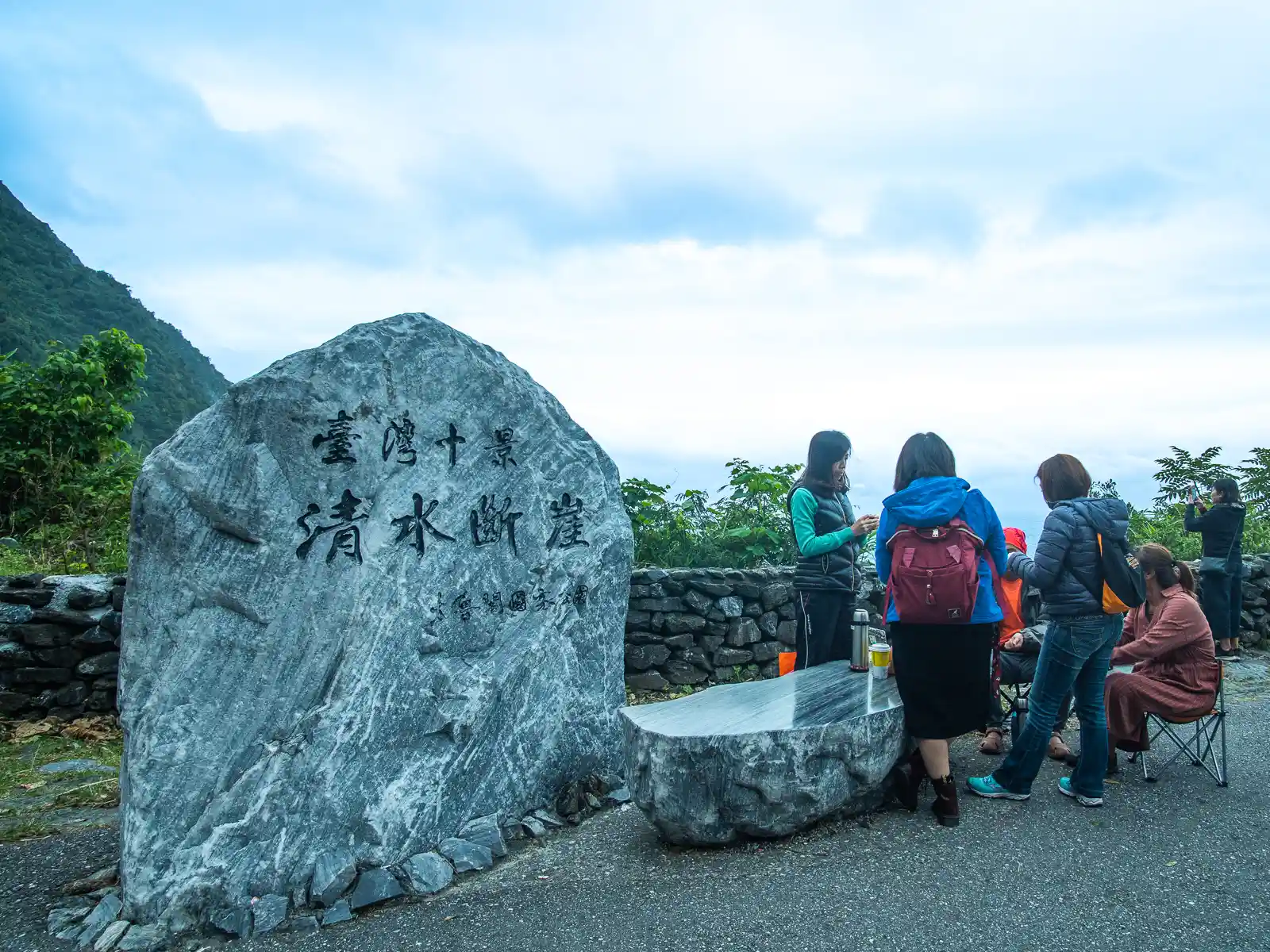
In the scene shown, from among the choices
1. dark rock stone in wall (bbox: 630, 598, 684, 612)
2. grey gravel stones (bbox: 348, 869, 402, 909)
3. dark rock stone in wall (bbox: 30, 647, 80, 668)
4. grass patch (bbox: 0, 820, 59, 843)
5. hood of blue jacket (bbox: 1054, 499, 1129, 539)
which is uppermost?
hood of blue jacket (bbox: 1054, 499, 1129, 539)

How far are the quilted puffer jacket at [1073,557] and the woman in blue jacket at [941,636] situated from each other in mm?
198

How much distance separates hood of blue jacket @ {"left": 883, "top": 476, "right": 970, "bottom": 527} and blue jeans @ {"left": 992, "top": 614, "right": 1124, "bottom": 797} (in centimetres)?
81

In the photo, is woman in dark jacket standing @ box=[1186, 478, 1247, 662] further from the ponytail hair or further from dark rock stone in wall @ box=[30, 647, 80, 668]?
dark rock stone in wall @ box=[30, 647, 80, 668]

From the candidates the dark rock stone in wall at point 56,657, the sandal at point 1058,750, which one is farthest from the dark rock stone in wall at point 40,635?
the sandal at point 1058,750

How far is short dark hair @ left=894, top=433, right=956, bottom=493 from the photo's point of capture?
417cm

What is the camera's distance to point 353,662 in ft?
13.1

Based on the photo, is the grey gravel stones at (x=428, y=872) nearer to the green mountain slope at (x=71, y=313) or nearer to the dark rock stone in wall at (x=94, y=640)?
the dark rock stone in wall at (x=94, y=640)

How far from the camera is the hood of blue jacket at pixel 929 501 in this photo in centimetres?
402

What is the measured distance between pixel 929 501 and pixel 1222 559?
256 inches

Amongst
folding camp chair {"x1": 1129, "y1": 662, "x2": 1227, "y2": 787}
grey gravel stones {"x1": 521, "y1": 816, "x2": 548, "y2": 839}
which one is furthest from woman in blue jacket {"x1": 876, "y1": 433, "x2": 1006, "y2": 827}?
grey gravel stones {"x1": 521, "y1": 816, "x2": 548, "y2": 839}

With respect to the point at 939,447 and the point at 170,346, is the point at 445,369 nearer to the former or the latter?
the point at 939,447

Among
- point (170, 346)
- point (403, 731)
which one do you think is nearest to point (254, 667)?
point (403, 731)

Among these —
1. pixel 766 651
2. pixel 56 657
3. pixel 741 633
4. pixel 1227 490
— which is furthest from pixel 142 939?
pixel 1227 490

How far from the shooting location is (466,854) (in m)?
4.12
